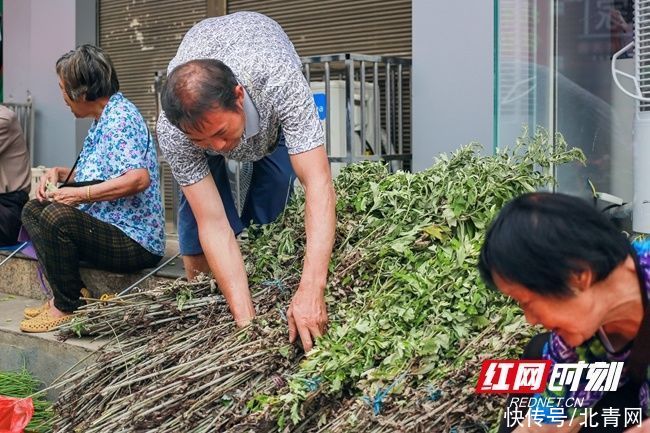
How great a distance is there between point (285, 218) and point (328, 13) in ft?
9.67

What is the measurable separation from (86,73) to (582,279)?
3.15 m

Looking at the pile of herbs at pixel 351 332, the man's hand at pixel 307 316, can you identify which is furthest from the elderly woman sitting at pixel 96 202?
the man's hand at pixel 307 316

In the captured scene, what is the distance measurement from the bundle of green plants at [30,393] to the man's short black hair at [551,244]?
7.18 ft

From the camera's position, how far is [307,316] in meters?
2.81

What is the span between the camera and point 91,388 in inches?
125

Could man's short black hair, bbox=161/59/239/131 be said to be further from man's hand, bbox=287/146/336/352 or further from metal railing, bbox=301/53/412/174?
metal railing, bbox=301/53/412/174

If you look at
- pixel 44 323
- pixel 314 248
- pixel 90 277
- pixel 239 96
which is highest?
pixel 239 96

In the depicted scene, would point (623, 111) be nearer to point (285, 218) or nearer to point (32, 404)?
point (285, 218)

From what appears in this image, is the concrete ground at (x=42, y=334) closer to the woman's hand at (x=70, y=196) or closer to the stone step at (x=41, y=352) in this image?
the stone step at (x=41, y=352)

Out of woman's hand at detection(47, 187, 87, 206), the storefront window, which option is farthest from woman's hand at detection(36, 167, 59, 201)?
the storefront window

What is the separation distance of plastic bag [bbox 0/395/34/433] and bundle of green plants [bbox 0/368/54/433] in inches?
3.0

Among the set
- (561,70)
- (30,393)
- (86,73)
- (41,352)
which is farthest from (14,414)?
(561,70)

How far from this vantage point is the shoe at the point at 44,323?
163 inches

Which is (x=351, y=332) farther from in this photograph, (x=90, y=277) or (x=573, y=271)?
(x=90, y=277)
